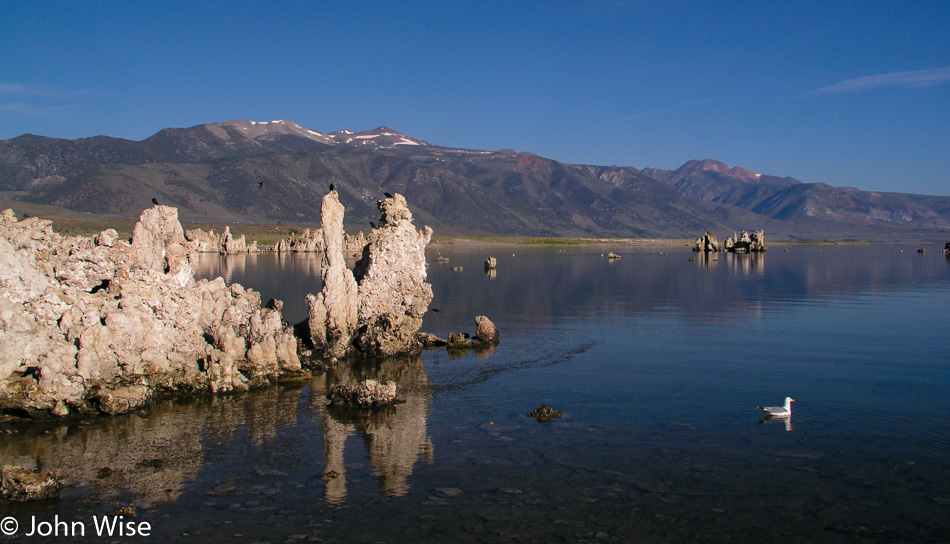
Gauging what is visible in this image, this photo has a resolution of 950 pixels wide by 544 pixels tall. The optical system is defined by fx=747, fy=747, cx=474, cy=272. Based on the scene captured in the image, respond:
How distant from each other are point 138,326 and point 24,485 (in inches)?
262

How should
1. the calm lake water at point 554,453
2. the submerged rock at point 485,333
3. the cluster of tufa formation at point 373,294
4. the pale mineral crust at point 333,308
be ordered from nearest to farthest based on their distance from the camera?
the calm lake water at point 554,453
the pale mineral crust at point 333,308
the cluster of tufa formation at point 373,294
the submerged rock at point 485,333

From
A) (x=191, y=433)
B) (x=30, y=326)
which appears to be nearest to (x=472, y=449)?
(x=191, y=433)

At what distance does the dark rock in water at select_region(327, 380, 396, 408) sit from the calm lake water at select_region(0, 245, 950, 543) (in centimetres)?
48

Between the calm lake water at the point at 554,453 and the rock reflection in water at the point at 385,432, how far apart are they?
0.07 metres

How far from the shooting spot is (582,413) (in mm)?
17281

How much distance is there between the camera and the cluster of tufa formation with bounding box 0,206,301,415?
16156 mm

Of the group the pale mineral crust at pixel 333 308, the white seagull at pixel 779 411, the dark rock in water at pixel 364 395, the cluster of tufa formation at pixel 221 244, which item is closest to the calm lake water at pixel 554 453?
the white seagull at pixel 779 411

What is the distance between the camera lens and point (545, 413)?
1688cm

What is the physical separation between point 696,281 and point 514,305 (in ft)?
78.5

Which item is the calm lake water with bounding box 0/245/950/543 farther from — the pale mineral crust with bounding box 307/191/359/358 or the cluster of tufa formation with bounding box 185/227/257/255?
the cluster of tufa formation with bounding box 185/227/257/255

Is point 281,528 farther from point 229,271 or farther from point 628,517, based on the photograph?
point 229,271

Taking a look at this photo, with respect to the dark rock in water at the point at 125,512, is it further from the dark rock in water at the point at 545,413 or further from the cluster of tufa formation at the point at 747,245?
the cluster of tufa formation at the point at 747,245

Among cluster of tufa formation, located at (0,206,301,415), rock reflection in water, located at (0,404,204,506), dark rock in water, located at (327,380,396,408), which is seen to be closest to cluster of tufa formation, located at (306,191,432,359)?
cluster of tufa formation, located at (0,206,301,415)

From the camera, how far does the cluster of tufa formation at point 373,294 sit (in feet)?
78.6
